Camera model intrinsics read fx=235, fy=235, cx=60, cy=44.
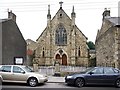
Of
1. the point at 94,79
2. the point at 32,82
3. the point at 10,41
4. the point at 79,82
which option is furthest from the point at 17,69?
the point at 10,41

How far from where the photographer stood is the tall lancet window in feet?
142

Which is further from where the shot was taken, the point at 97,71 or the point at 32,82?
the point at 97,71

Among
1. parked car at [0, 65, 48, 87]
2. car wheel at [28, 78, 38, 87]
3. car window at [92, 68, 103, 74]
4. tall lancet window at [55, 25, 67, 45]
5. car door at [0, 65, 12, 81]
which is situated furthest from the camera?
tall lancet window at [55, 25, 67, 45]

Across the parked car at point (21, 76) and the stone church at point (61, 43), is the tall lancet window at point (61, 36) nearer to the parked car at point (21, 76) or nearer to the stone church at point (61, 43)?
the stone church at point (61, 43)

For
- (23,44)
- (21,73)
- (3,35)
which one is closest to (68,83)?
(21,73)

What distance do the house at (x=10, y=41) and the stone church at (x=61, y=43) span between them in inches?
334

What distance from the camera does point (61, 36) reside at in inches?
1703

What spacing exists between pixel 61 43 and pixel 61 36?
50.9 inches

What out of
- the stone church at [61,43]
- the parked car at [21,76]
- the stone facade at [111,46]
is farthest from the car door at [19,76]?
the stone church at [61,43]

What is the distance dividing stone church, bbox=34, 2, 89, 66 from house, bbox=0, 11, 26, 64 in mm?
8473

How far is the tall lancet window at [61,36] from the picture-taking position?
43.2 metres

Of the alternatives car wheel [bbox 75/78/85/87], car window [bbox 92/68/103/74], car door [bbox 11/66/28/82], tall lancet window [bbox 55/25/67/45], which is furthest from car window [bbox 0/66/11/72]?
tall lancet window [bbox 55/25/67/45]

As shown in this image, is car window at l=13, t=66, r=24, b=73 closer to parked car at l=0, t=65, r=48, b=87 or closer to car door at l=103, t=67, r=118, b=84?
parked car at l=0, t=65, r=48, b=87

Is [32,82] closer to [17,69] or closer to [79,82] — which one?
[17,69]
